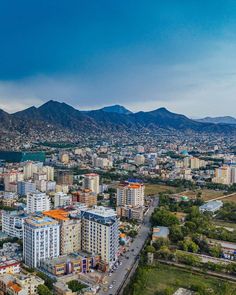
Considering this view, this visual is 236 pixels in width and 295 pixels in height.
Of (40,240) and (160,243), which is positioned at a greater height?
(40,240)

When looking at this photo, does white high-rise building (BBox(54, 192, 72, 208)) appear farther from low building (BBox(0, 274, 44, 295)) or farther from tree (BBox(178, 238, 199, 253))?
low building (BBox(0, 274, 44, 295))

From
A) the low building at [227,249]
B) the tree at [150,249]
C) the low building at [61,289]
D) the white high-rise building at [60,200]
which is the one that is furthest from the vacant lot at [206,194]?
the low building at [61,289]

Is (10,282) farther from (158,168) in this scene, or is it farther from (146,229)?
(158,168)

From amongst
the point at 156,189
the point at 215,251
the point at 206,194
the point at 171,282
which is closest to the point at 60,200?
the point at 215,251

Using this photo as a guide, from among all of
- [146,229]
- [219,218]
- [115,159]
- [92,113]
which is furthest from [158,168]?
[92,113]

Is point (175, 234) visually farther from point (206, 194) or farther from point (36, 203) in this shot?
point (206, 194)

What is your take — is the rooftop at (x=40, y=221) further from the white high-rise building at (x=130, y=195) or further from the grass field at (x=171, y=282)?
the white high-rise building at (x=130, y=195)
